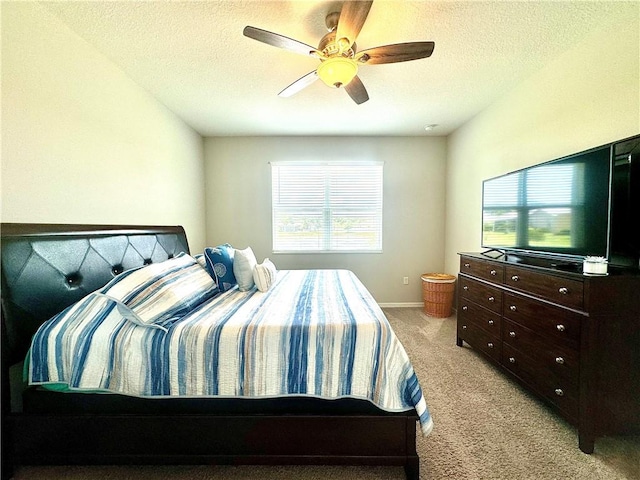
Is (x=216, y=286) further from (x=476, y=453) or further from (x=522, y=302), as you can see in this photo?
(x=522, y=302)

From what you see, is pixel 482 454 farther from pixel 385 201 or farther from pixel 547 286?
pixel 385 201

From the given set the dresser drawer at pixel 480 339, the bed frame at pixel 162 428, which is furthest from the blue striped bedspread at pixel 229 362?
the dresser drawer at pixel 480 339

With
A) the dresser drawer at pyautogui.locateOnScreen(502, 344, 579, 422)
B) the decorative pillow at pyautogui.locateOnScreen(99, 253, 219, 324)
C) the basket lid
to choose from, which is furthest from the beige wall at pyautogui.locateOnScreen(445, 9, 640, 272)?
the decorative pillow at pyautogui.locateOnScreen(99, 253, 219, 324)

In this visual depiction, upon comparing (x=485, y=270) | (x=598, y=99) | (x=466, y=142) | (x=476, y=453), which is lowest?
(x=476, y=453)

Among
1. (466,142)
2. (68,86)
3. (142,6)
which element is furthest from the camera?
(466,142)

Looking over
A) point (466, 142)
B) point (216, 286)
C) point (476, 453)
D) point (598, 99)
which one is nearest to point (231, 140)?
point (216, 286)

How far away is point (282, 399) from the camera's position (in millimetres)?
1159

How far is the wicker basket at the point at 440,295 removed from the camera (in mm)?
A: 3182

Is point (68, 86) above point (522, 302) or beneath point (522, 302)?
A: above

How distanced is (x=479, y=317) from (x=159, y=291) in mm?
2500

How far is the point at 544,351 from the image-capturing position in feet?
5.04

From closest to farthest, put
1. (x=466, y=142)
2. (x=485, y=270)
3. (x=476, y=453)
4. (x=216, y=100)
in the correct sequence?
1. (x=476, y=453)
2. (x=485, y=270)
3. (x=216, y=100)
4. (x=466, y=142)

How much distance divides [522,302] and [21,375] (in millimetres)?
3000

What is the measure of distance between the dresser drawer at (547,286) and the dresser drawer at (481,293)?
17cm
